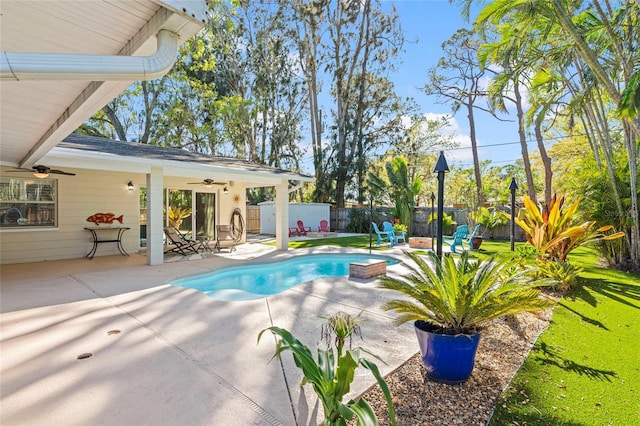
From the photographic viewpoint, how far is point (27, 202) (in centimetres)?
948

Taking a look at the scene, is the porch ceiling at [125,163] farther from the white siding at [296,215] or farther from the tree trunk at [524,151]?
the tree trunk at [524,151]

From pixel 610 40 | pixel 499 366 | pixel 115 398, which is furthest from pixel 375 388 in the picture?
pixel 610 40

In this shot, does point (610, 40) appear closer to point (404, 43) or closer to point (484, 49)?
point (484, 49)

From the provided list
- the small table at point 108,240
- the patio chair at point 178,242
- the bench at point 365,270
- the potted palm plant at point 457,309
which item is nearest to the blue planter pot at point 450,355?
the potted palm plant at point 457,309

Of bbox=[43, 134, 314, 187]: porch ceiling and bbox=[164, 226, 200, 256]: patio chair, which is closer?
bbox=[43, 134, 314, 187]: porch ceiling

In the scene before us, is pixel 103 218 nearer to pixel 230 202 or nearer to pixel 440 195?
pixel 230 202

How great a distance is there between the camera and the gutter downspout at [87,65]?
6.43 feet

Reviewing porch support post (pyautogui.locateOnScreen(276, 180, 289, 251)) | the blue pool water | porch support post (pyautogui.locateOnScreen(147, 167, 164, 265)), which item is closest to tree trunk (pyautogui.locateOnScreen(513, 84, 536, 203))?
the blue pool water

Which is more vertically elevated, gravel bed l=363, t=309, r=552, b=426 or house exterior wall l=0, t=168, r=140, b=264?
house exterior wall l=0, t=168, r=140, b=264

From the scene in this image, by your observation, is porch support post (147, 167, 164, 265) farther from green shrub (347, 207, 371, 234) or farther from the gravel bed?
green shrub (347, 207, 371, 234)

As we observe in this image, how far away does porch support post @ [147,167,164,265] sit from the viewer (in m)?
8.88

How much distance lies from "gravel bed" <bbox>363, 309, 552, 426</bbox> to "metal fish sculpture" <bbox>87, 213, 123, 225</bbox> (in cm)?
1113

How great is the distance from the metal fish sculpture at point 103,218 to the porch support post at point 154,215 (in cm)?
310

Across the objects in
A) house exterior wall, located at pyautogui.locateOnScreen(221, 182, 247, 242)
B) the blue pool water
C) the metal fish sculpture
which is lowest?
the blue pool water
